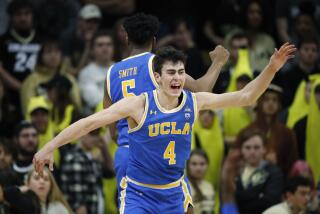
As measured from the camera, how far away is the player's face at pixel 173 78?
9562mm

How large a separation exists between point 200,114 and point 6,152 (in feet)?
9.10

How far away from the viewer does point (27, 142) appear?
1438cm

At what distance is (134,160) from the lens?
9867mm

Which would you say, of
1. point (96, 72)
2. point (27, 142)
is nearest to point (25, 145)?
point (27, 142)

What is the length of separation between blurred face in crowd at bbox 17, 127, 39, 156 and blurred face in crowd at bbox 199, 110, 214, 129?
2.36 meters

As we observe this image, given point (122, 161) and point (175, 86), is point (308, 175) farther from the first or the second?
point (175, 86)

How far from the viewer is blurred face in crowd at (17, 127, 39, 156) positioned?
14.4m

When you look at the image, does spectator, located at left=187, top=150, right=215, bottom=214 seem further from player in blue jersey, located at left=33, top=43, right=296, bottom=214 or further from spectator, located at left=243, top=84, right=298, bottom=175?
player in blue jersey, located at left=33, top=43, right=296, bottom=214

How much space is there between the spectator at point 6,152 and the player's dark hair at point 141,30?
401 cm

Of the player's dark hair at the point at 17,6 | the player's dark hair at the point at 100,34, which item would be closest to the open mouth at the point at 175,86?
the player's dark hair at the point at 100,34

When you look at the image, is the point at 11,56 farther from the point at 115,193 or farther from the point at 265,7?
the point at 265,7

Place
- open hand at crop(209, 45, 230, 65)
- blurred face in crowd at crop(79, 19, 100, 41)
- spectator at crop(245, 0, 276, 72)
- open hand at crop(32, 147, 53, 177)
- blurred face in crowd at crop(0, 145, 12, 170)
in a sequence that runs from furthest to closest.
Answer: blurred face in crowd at crop(79, 19, 100, 41) → spectator at crop(245, 0, 276, 72) → blurred face in crowd at crop(0, 145, 12, 170) → open hand at crop(209, 45, 230, 65) → open hand at crop(32, 147, 53, 177)

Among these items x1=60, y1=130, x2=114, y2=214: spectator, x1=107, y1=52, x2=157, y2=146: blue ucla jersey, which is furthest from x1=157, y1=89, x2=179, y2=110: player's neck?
x1=60, y1=130, x2=114, y2=214: spectator

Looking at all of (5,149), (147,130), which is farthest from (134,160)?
(5,149)
